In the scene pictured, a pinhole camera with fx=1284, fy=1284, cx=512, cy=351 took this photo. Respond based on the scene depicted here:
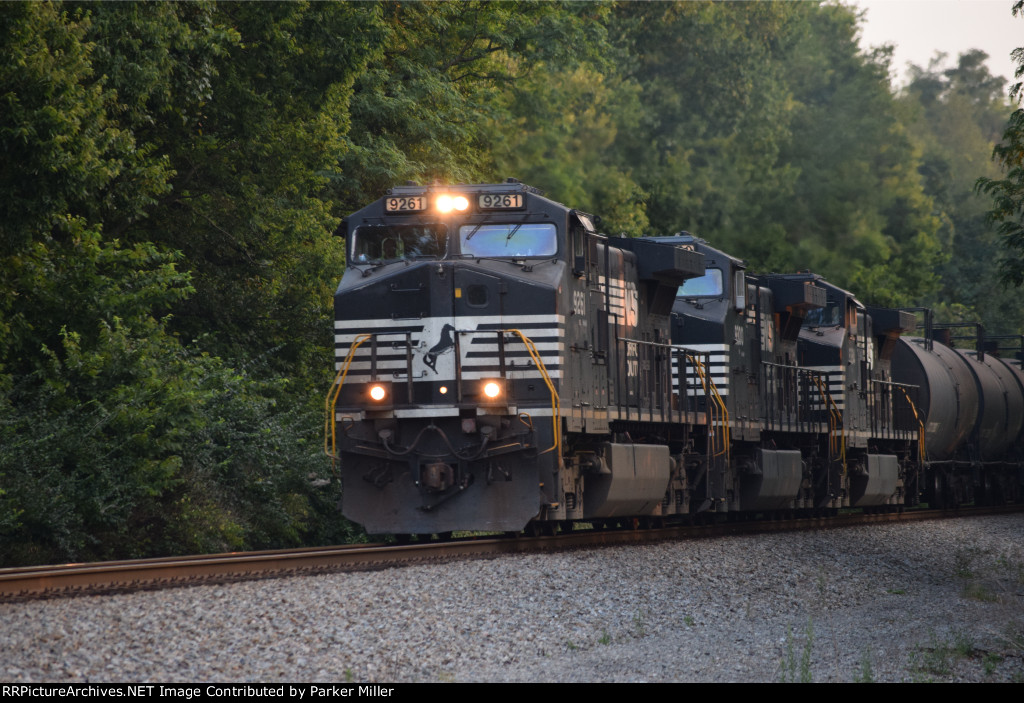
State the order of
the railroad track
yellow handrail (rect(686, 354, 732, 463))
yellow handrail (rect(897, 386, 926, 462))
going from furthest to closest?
yellow handrail (rect(897, 386, 926, 462)), yellow handrail (rect(686, 354, 732, 463)), the railroad track

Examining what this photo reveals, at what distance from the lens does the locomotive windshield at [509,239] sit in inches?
544

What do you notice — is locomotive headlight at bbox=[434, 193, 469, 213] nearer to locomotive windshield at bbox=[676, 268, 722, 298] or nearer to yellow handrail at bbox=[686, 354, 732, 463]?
yellow handrail at bbox=[686, 354, 732, 463]

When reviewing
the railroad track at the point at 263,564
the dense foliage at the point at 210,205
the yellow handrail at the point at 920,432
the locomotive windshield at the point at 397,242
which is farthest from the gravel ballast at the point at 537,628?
the yellow handrail at the point at 920,432

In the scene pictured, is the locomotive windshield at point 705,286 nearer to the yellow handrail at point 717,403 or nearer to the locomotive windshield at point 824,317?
the yellow handrail at point 717,403

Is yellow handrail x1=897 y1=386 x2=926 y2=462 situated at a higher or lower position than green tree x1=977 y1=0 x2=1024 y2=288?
lower

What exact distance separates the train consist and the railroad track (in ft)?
1.21

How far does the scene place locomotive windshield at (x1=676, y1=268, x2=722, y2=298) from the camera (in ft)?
61.8

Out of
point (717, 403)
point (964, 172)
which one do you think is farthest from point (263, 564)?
point (964, 172)

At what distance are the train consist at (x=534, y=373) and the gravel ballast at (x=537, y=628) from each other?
1.23 meters

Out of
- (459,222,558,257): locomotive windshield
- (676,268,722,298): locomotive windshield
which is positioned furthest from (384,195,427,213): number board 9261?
(676,268,722,298): locomotive windshield

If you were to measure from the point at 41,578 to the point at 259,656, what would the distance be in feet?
7.88

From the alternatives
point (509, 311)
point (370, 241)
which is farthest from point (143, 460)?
point (509, 311)

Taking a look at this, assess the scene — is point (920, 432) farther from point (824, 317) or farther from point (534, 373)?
point (534, 373)

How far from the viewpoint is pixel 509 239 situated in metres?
13.9
